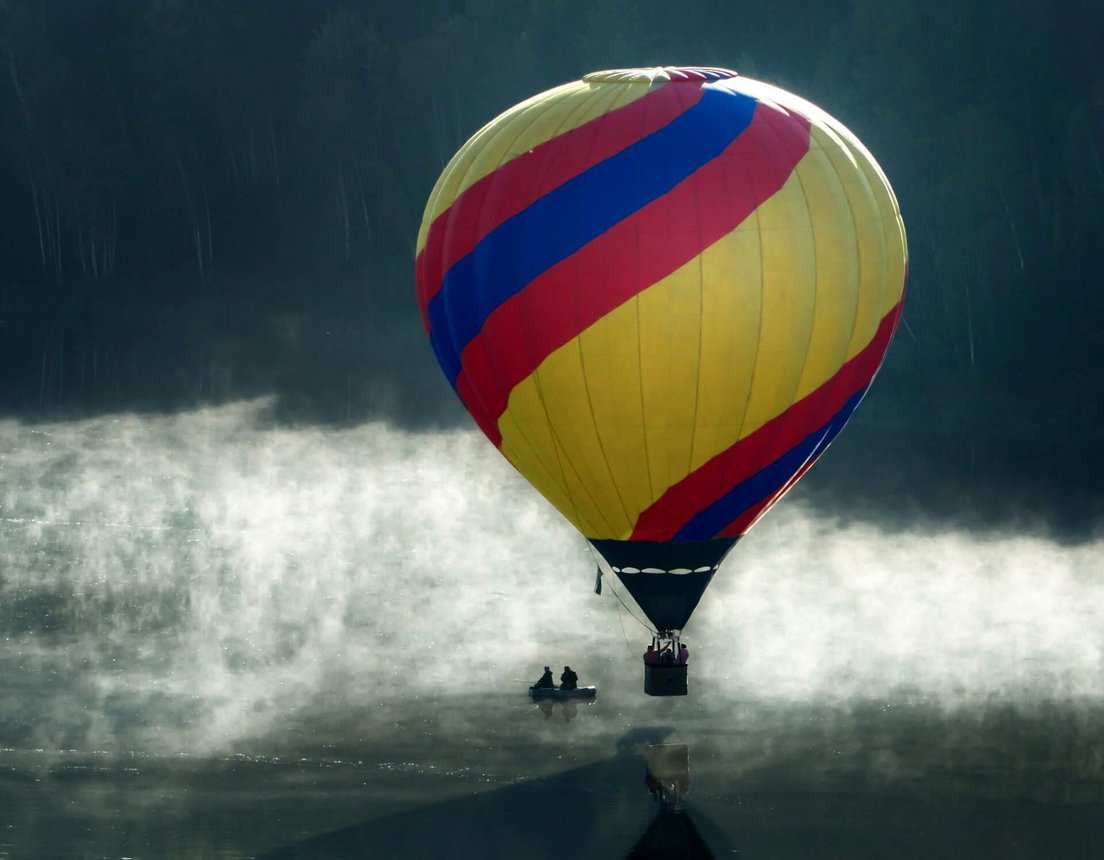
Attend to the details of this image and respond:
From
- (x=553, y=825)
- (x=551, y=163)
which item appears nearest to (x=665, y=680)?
(x=553, y=825)

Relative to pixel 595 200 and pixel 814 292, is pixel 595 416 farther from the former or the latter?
pixel 814 292

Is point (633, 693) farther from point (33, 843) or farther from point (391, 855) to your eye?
point (33, 843)

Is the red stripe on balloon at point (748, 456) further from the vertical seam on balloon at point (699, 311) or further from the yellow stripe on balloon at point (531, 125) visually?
the yellow stripe on balloon at point (531, 125)

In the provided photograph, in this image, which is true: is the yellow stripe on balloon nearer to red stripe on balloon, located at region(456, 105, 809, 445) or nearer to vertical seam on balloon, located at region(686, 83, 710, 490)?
red stripe on balloon, located at region(456, 105, 809, 445)

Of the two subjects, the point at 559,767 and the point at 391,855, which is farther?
the point at 559,767

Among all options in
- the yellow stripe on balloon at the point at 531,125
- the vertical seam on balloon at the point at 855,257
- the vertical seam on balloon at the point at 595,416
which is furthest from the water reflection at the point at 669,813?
the yellow stripe on balloon at the point at 531,125

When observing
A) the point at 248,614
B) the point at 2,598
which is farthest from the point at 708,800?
the point at 2,598
